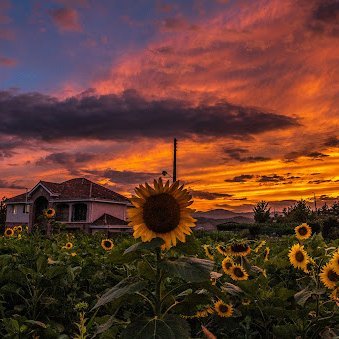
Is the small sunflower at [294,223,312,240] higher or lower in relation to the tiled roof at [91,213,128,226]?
lower

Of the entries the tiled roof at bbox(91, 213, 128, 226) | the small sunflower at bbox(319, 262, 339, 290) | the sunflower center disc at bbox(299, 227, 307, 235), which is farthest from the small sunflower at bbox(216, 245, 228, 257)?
the tiled roof at bbox(91, 213, 128, 226)

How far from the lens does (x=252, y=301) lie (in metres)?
3.59

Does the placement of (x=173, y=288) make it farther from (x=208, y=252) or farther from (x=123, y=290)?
(x=208, y=252)

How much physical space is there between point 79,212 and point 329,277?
47401 mm

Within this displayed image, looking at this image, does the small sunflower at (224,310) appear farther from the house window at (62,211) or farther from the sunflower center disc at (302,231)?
the house window at (62,211)

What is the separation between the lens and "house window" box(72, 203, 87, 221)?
48.8 meters

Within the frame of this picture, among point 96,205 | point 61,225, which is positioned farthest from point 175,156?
point 61,225

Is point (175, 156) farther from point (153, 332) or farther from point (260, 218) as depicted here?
point (153, 332)

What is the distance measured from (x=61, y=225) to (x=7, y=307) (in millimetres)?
4294

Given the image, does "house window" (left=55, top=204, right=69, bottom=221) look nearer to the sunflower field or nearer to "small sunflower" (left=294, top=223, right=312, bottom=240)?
the sunflower field

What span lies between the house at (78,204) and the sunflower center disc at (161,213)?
143 feet

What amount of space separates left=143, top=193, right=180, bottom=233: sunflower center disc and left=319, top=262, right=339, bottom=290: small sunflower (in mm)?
1263

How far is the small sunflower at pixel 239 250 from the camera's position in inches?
167

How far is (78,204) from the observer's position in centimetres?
4956
